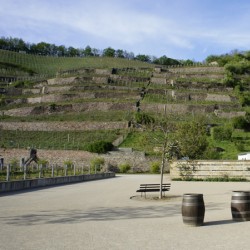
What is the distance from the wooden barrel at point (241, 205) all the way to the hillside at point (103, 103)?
37.2 m

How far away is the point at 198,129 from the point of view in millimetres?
42562

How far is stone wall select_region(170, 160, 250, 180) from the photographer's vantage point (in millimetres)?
31656

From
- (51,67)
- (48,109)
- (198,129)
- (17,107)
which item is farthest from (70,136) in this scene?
(51,67)

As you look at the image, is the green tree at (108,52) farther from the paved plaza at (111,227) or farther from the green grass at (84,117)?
the paved plaza at (111,227)

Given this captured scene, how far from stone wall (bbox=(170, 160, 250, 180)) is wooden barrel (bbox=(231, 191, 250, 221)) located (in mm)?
20755

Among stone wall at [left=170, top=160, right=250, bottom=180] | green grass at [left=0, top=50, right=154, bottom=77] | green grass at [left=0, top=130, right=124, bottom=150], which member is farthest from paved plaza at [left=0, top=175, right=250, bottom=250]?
green grass at [left=0, top=50, right=154, bottom=77]

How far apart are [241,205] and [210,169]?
69.4 feet

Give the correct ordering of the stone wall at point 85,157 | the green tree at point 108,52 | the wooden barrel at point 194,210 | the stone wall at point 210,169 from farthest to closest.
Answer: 1. the green tree at point 108,52
2. the stone wall at point 85,157
3. the stone wall at point 210,169
4. the wooden barrel at point 194,210

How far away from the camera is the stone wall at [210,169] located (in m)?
31.7

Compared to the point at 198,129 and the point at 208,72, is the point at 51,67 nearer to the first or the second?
the point at 208,72

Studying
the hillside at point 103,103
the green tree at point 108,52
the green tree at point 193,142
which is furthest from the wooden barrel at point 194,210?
the green tree at point 108,52

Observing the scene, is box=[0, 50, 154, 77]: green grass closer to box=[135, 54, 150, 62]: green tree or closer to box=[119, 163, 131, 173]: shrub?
box=[135, 54, 150, 62]: green tree

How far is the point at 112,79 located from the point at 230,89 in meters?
27.4

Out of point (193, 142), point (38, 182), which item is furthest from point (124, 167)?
point (38, 182)
